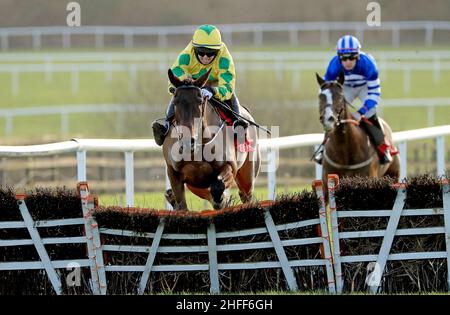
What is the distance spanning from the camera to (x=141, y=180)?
15688mm

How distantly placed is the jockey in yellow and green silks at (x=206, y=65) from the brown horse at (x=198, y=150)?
0.10 metres

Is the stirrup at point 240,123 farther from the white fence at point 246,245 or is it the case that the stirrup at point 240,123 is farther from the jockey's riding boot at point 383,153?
the white fence at point 246,245

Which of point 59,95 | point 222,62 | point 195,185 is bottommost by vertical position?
point 195,185

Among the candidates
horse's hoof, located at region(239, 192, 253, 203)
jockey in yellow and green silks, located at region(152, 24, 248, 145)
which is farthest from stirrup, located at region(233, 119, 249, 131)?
horse's hoof, located at region(239, 192, 253, 203)

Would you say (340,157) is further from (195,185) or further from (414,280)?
(414,280)

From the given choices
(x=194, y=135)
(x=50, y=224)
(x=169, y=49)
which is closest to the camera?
(x=50, y=224)

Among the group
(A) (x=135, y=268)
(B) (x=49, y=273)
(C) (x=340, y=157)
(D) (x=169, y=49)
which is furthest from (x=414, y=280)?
(D) (x=169, y=49)

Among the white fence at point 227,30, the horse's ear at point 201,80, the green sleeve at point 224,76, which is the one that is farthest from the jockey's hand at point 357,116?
the white fence at point 227,30

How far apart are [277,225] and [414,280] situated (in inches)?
36.2

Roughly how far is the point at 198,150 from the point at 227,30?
864 inches

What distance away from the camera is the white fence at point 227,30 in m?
30.1

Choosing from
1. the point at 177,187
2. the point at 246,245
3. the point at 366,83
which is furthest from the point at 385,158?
the point at 246,245

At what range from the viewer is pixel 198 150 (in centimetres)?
866

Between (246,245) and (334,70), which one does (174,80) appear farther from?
(334,70)
